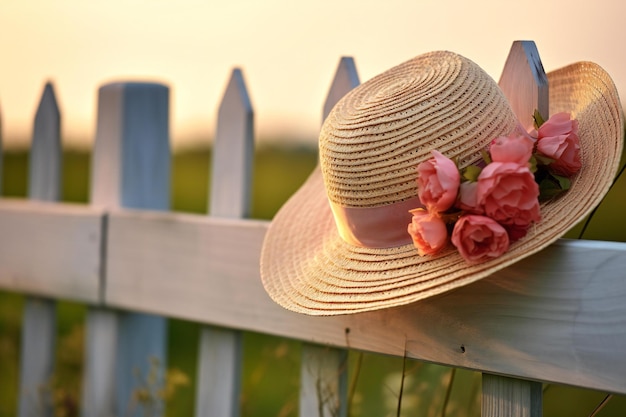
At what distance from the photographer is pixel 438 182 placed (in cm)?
113

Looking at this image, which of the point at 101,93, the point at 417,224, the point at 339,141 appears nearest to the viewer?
the point at 417,224

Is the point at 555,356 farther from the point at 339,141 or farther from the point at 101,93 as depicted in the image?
the point at 101,93

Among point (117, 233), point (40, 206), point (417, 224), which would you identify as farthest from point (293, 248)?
point (40, 206)

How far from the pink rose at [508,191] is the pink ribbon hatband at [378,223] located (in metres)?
0.15

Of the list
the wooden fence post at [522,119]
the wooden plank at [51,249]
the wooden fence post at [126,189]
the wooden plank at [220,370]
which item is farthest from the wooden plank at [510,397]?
the wooden plank at [51,249]

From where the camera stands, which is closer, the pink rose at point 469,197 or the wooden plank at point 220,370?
the pink rose at point 469,197

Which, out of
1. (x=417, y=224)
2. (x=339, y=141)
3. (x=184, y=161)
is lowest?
(x=184, y=161)

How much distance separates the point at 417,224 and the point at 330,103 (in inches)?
24.8

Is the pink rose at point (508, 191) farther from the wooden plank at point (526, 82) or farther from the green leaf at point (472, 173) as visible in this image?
the wooden plank at point (526, 82)

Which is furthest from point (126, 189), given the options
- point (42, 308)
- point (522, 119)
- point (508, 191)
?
point (508, 191)

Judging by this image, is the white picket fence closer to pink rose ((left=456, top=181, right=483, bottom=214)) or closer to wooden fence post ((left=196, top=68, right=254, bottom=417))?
wooden fence post ((left=196, top=68, right=254, bottom=417))

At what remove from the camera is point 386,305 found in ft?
3.91

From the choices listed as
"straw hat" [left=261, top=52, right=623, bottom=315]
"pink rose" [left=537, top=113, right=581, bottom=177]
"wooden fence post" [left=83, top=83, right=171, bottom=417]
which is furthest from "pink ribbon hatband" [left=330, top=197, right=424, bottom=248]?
"wooden fence post" [left=83, top=83, right=171, bottom=417]

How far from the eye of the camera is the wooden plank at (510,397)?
1327 millimetres
